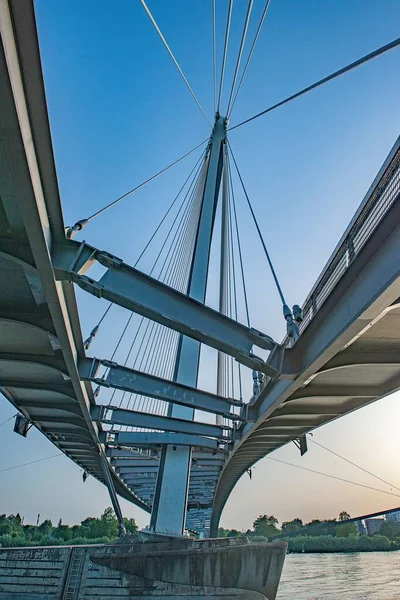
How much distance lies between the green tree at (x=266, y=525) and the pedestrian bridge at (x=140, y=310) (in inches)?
5181

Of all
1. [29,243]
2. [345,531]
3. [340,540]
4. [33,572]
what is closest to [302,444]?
[33,572]

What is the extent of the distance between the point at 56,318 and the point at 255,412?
827 cm

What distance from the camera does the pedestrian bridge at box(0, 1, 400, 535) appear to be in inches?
188

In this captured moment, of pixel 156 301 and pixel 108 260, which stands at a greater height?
pixel 108 260

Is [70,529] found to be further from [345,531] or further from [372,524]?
[372,524]

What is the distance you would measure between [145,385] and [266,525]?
14565 centimetres

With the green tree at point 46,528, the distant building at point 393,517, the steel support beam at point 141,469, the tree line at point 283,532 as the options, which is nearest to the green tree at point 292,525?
the tree line at point 283,532

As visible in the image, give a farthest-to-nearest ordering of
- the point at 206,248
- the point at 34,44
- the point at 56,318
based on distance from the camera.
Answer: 1. the point at 206,248
2. the point at 56,318
3. the point at 34,44

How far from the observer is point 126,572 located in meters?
12.6

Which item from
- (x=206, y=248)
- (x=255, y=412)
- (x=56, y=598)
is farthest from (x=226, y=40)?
(x=56, y=598)

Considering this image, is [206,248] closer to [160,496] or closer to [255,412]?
[255,412]

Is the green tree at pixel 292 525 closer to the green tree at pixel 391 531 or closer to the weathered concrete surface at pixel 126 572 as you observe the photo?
the green tree at pixel 391 531

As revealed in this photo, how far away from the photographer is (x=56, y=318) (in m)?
8.19

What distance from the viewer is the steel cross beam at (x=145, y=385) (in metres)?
11.0
